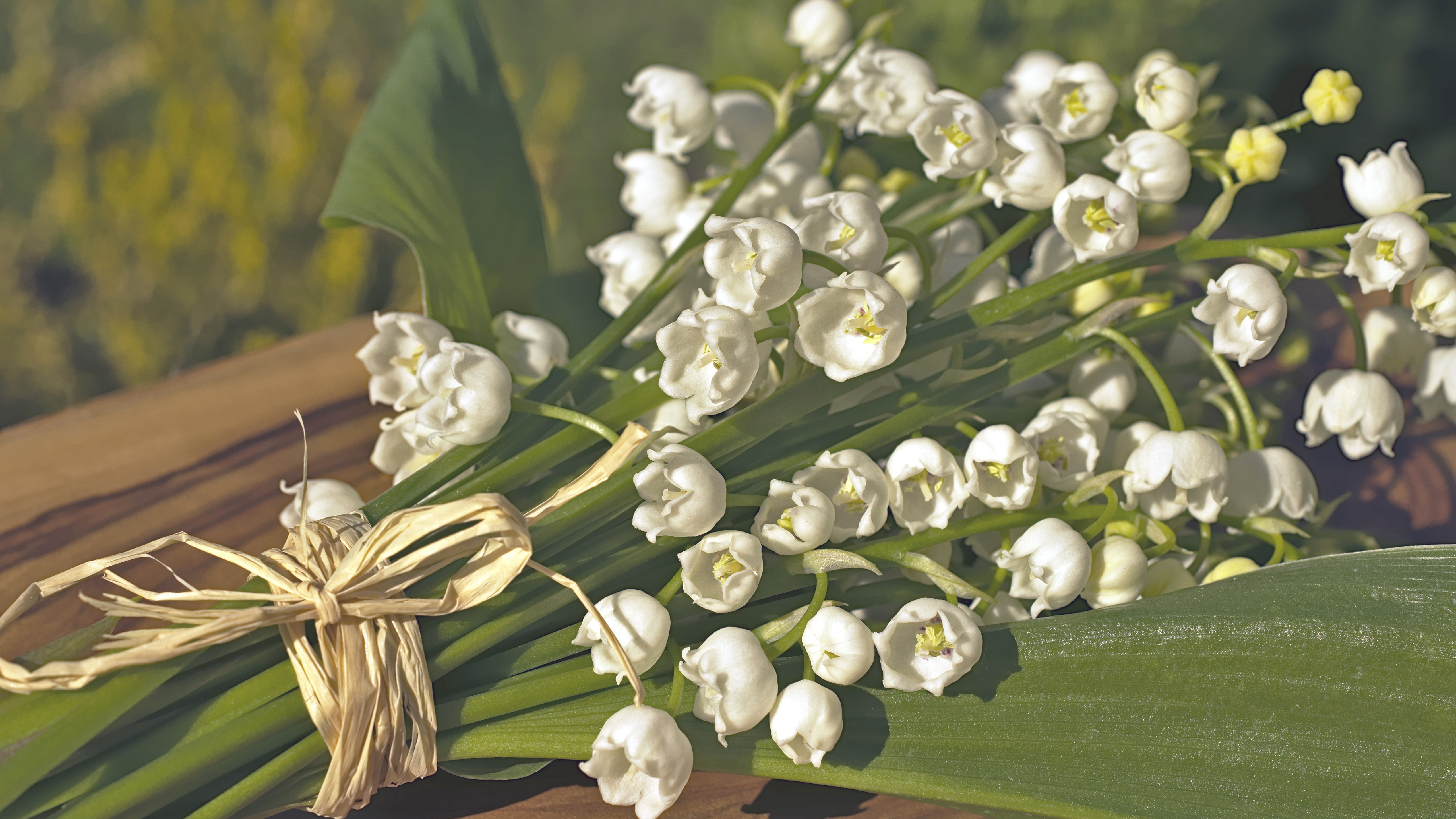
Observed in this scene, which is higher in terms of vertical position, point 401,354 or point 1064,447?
point 401,354

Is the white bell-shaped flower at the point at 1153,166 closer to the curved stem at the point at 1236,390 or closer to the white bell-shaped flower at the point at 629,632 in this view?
the curved stem at the point at 1236,390

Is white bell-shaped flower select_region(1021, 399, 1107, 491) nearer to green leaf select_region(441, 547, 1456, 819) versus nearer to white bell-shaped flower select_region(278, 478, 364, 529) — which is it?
green leaf select_region(441, 547, 1456, 819)

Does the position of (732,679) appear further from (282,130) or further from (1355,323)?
(282,130)

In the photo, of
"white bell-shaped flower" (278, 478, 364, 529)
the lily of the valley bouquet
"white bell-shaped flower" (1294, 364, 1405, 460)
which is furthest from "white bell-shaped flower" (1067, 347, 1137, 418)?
"white bell-shaped flower" (278, 478, 364, 529)

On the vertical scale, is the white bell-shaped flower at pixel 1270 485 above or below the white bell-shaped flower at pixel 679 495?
below

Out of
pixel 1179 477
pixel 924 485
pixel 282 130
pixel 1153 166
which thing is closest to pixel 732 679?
pixel 924 485

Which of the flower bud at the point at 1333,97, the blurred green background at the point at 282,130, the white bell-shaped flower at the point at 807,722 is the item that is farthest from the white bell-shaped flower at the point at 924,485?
the blurred green background at the point at 282,130

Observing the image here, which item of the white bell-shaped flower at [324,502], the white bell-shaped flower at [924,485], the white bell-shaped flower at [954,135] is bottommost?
the white bell-shaped flower at [924,485]
